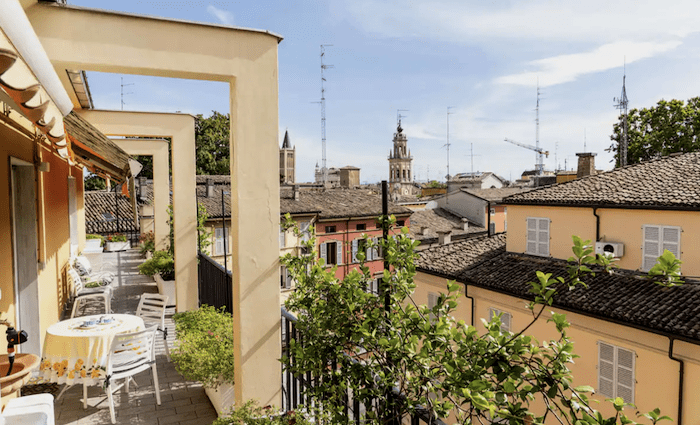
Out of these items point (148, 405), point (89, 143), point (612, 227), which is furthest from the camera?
point (612, 227)

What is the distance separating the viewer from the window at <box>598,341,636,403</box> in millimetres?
11022

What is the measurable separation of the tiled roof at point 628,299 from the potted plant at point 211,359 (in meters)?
7.83

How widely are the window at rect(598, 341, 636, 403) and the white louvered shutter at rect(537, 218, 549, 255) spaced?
4.86m

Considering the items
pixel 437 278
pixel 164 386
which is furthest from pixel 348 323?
pixel 437 278

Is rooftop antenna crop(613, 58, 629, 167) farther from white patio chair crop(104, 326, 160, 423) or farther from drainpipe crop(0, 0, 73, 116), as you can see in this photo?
drainpipe crop(0, 0, 73, 116)

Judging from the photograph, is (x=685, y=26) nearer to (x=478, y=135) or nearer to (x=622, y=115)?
(x=622, y=115)

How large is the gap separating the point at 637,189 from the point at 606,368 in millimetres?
5597

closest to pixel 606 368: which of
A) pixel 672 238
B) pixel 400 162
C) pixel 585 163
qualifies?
pixel 672 238

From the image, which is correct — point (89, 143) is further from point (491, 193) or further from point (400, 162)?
point (400, 162)

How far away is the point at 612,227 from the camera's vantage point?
14.1 meters

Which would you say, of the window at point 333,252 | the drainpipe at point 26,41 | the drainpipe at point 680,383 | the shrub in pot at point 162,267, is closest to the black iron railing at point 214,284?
the shrub in pot at point 162,267

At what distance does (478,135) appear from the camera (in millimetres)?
74000

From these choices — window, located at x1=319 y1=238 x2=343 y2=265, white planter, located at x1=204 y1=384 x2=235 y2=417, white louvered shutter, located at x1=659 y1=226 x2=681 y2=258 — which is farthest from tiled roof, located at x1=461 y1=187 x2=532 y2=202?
white planter, located at x1=204 y1=384 x2=235 y2=417

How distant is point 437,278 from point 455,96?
4797 centimetres
